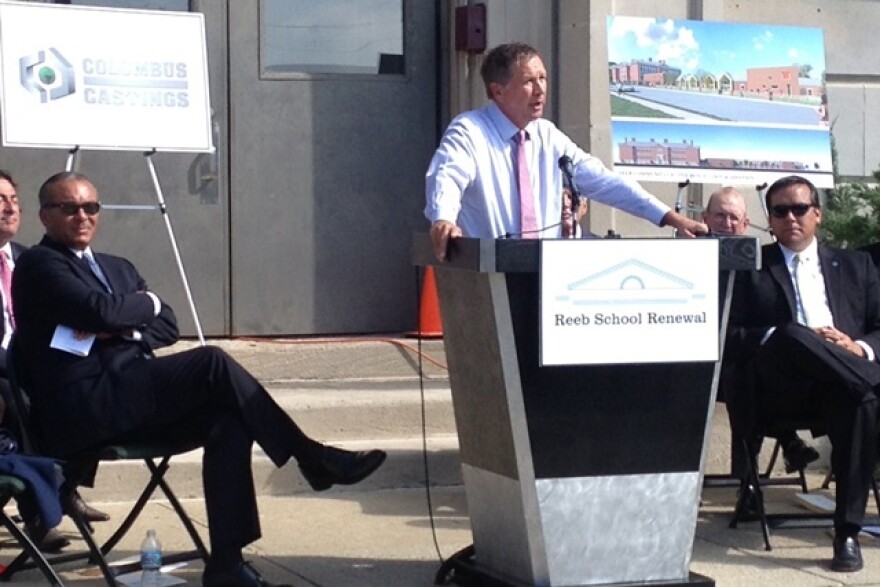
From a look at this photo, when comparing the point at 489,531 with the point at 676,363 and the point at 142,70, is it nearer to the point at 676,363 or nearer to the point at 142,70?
the point at 676,363

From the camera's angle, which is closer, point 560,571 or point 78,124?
point 560,571

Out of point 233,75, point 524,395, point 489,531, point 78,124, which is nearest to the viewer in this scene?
point 524,395

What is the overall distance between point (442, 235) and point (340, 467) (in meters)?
1.06

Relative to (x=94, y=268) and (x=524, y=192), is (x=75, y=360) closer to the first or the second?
(x=94, y=268)

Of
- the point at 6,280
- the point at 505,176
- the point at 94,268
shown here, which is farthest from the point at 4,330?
the point at 505,176

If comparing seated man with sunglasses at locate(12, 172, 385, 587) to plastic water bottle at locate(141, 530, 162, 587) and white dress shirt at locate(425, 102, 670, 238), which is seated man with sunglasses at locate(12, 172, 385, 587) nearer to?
plastic water bottle at locate(141, 530, 162, 587)

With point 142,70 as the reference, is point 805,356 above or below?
below

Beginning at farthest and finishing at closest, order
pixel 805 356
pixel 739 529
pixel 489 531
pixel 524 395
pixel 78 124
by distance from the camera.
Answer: pixel 78 124
pixel 739 529
pixel 805 356
pixel 489 531
pixel 524 395

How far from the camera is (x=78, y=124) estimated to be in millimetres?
7566

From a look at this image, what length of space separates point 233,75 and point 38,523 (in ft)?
12.2

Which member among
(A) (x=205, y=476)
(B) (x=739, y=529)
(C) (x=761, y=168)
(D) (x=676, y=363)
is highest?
(C) (x=761, y=168)

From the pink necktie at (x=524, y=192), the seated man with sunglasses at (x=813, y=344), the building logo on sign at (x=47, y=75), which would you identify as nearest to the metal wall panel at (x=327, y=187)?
the building logo on sign at (x=47, y=75)

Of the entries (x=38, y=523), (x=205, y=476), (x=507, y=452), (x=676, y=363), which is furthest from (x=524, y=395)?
(x=38, y=523)

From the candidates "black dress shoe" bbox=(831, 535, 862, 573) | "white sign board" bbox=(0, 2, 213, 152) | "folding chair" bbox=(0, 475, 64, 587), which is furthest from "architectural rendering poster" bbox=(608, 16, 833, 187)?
"folding chair" bbox=(0, 475, 64, 587)
